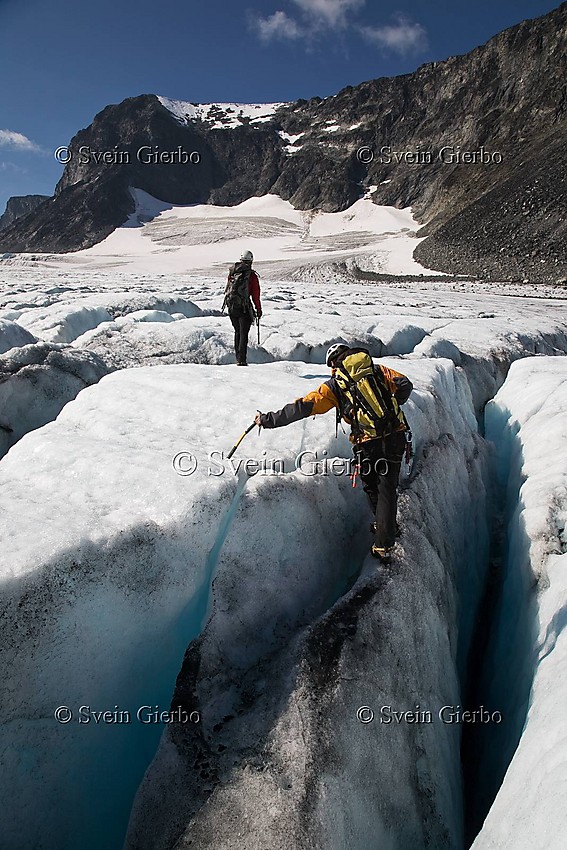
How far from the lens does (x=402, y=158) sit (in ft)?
280

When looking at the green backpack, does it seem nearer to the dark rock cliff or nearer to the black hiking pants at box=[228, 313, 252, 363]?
the black hiking pants at box=[228, 313, 252, 363]

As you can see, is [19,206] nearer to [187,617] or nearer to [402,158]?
[402,158]

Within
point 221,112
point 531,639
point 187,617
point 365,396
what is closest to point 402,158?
point 221,112

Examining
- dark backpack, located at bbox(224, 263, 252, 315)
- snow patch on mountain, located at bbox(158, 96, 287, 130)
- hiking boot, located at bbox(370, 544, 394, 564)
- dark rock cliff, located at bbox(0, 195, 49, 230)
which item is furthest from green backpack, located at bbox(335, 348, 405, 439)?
dark rock cliff, located at bbox(0, 195, 49, 230)

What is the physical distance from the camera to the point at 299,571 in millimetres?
4008

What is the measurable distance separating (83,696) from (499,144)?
238ft

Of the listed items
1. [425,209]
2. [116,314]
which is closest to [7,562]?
[116,314]

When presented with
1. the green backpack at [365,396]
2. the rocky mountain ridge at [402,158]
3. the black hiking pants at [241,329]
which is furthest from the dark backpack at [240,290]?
the rocky mountain ridge at [402,158]

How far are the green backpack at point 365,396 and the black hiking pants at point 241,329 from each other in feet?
12.5

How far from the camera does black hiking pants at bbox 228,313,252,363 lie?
25.6ft

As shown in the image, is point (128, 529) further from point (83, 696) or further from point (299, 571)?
point (299, 571)

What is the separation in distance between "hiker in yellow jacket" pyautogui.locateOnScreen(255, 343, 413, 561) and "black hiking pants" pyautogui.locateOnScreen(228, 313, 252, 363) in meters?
3.71

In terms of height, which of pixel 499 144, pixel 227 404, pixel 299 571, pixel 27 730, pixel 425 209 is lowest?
pixel 27 730

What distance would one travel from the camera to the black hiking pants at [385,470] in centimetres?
417
